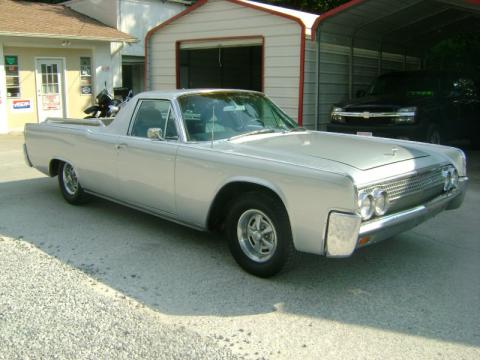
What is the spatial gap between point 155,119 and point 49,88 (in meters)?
13.0

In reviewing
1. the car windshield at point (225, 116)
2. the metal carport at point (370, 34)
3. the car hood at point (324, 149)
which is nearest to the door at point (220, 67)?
the metal carport at point (370, 34)

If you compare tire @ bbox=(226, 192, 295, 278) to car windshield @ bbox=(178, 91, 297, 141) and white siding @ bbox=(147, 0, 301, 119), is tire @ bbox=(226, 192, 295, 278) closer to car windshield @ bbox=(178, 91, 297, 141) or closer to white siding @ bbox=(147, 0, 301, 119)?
car windshield @ bbox=(178, 91, 297, 141)

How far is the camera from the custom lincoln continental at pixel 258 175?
3.83 meters

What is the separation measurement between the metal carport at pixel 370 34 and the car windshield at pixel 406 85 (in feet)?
3.34

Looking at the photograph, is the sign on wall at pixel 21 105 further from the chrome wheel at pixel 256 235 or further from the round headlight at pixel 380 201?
the round headlight at pixel 380 201

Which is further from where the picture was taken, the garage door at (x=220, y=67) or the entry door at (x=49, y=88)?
the entry door at (x=49, y=88)

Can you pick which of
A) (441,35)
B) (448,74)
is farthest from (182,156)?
(441,35)

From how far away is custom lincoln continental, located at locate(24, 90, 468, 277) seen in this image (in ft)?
12.6

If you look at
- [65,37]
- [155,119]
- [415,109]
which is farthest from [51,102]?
[155,119]

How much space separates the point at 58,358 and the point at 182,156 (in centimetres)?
224

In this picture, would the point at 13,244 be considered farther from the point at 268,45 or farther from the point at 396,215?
the point at 268,45

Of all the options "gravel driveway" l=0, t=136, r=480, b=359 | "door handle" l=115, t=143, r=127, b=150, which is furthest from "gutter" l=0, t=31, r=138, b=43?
"door handle" l=115, t=143, r=127, b=150

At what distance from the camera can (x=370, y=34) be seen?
12.4 m

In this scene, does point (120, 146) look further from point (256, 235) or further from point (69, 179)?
point (256, 235)
